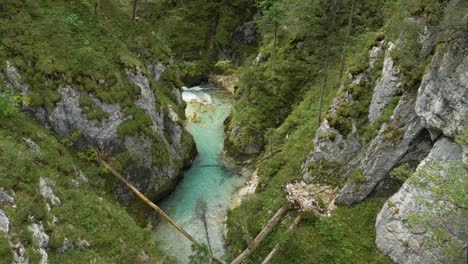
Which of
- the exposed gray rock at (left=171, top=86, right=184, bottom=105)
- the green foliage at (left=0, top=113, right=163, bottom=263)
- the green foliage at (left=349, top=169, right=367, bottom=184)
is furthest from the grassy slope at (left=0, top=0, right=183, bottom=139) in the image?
the green foliage at (left=349, top=169, right=367, bottom=184)

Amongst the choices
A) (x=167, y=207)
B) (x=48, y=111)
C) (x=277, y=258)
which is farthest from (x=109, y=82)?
(x=277, y=258)

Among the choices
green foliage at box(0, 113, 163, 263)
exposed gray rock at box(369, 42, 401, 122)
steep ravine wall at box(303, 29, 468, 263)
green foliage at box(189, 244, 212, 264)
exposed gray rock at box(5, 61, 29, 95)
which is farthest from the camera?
exposed gray rock at box(5, 61, 29, 95)

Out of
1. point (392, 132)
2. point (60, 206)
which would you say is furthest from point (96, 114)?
point (392, 132)

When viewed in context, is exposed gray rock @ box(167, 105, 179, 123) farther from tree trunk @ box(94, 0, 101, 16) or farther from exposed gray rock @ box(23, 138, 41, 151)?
exposed gray rock @ box(23, 138, 41, 151)

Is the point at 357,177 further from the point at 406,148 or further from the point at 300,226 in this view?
the point at 300,226

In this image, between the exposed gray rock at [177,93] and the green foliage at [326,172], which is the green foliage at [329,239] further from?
Result: the exposed gray rock at [177,93]

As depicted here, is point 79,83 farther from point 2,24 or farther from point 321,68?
point 321,68
